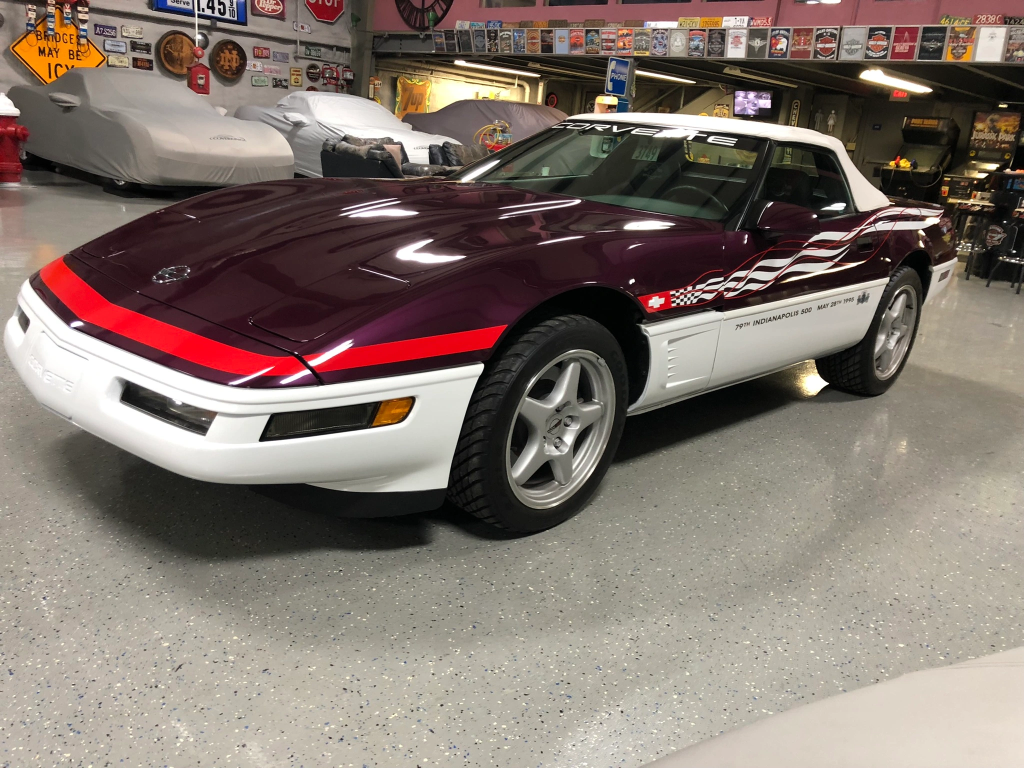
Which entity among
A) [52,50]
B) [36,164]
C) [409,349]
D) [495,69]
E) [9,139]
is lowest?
[36,164]

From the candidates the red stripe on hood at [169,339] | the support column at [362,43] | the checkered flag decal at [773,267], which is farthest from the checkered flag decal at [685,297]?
the support column at [362,43]

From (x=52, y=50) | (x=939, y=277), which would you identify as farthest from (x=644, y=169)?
(x=52, y=50)

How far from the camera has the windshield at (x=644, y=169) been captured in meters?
2.60

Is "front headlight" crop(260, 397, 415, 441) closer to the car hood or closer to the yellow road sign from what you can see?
the car hood

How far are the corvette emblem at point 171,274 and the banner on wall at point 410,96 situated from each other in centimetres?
1352

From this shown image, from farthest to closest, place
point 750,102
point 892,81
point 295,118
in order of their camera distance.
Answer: point 750,102 < point 892,81 < point 295,118

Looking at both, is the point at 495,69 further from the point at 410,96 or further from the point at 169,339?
the point at 169,339

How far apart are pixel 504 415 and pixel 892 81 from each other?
1146cm

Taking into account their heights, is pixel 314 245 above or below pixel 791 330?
above

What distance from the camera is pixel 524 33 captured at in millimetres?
11273

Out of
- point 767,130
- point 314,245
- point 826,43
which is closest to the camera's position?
point 314,245

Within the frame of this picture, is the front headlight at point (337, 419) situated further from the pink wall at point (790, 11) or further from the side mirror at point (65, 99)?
the pink wall at point (790, 11)

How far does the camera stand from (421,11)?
1283 cm

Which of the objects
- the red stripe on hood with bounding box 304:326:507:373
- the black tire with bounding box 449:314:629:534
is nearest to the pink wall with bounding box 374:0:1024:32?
the black tire with bounding box 449:314:629:534
